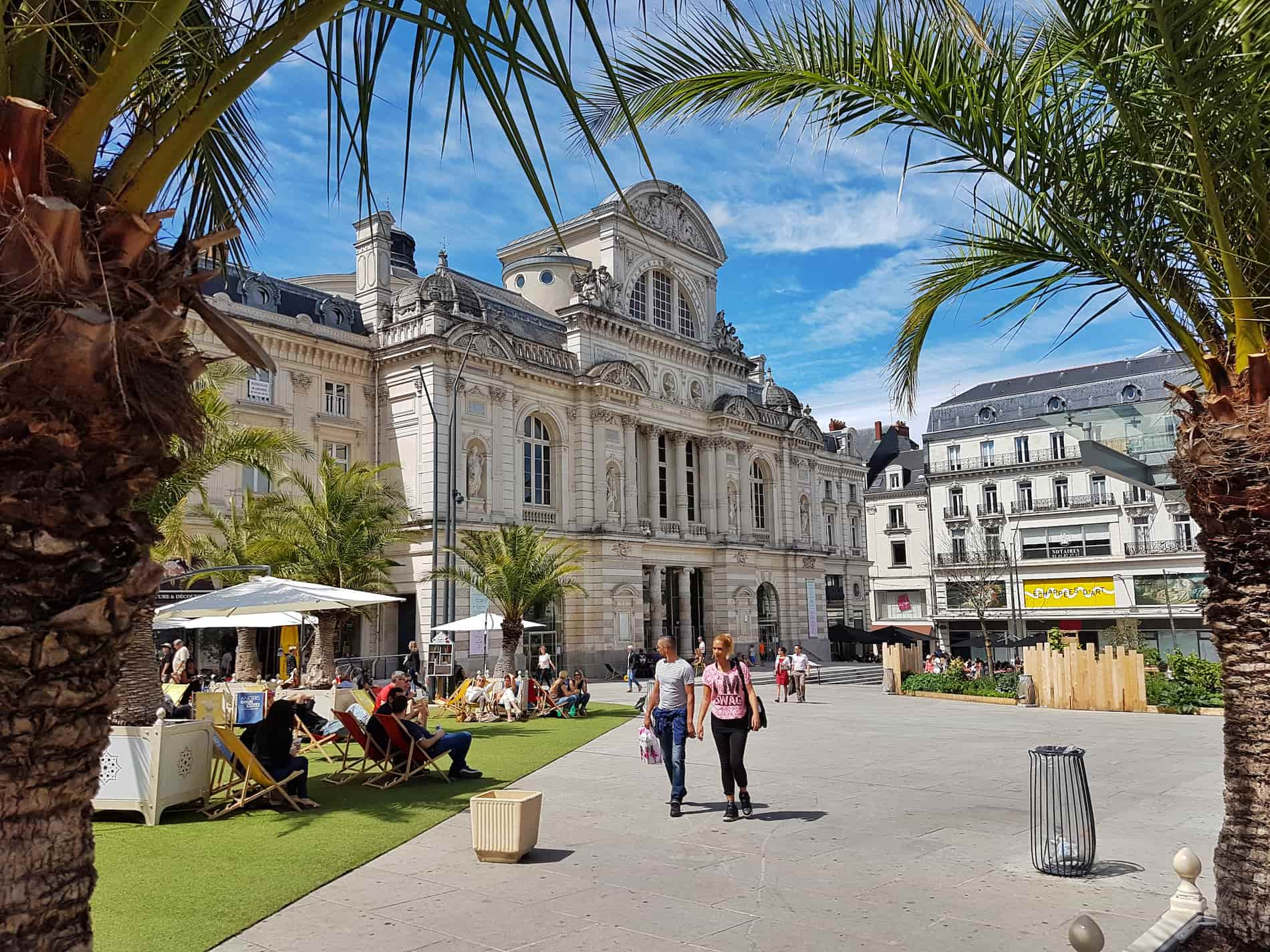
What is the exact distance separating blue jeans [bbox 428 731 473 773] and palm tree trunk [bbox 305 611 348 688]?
12.1 metres

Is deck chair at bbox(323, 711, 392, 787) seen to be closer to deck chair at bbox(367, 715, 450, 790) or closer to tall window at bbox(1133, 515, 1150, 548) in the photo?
deck chair at bbox(367, 715, 450, 790)

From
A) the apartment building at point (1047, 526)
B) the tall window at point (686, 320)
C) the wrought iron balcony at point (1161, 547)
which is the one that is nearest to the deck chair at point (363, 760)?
the tall window at point (686, 320)

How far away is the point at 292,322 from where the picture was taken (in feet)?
102

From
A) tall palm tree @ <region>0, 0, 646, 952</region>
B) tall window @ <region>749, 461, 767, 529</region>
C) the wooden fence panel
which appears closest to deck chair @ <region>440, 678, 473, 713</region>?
the wooden fence panel

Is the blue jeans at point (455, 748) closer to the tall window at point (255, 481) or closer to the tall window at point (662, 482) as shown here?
the tall window at point (255, 481)

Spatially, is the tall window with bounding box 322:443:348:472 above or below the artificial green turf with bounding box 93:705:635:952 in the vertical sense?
above

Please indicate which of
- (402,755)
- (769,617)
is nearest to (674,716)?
(402,755)

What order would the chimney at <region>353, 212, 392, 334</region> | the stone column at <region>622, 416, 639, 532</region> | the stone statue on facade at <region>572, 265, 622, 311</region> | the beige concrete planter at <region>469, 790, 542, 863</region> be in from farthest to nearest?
the stone column at <region>622, 416, 639, 532</region> → the stone statue on facade at <region>572, 265, 622, 311</region> → the chimney at <region>353, 212, 392, 334</region> → the beige concrete planter at <region>469, 790, 542, 863</region>

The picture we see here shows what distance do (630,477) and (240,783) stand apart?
95.7 feet

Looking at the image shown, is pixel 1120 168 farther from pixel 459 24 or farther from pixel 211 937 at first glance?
pixel 211 937

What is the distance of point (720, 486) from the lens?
145ft

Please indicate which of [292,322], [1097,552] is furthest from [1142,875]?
[1097,552]

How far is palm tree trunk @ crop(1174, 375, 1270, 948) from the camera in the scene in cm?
502

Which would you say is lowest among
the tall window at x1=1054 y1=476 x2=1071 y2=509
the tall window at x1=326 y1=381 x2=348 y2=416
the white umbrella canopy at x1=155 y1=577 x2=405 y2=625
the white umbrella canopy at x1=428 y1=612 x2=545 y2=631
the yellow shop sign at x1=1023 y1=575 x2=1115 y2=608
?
the white umbrella canopy at x1=428 y1=612 x2=545 y2=631
